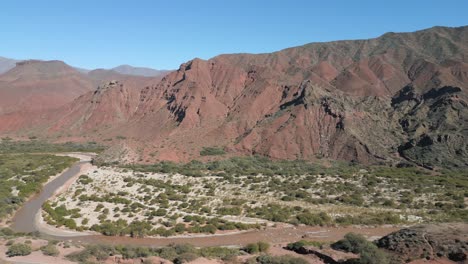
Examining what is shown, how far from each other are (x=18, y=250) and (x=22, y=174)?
3681 centimetres

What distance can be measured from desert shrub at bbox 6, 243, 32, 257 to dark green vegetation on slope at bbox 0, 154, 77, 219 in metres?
17.0

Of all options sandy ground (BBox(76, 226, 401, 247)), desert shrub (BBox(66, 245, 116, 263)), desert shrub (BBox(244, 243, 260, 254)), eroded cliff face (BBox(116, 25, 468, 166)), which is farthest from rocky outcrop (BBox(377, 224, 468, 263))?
eroded cliff face (BBox(116, 25, 468, 166))

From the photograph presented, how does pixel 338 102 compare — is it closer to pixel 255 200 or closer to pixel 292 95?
pixel 292 95

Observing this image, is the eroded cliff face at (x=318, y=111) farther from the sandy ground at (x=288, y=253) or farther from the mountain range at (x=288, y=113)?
the sandy ground at (x=288, y=253)

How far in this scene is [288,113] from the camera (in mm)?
81125

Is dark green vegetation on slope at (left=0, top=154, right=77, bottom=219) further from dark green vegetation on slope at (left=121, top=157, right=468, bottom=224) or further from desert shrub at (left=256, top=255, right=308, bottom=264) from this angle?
desert shrub at (left=256, top=255, right=308, bottom=264)

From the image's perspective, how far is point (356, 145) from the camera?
7019cm

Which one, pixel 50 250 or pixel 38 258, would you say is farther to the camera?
pixel 50 250

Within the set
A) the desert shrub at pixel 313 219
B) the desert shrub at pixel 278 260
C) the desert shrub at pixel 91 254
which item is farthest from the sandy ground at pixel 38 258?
the desert shrub at pixel 313 219

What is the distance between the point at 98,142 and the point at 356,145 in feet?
187

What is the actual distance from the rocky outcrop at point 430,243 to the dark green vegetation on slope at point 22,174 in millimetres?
33294

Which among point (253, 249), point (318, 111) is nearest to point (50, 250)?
point (253, 249)

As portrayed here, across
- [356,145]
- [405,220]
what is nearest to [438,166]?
[356,145]

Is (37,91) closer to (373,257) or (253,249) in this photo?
(253,249)
